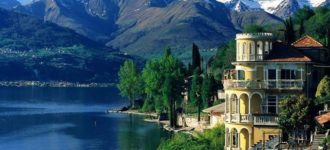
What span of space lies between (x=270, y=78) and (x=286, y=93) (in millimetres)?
1488

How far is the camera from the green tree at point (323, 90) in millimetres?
46419

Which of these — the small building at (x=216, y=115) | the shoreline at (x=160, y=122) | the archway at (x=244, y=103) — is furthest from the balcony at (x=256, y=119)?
the shoreline at (x=160, y=122)

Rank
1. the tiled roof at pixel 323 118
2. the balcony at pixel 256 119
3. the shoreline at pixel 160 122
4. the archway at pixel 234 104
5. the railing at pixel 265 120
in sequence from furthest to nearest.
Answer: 1. the shoreline at pixel 160 122
2. the archway at pixel 234 104
3. the balcony at pixel 256 119
4. the railing at pixel 265 120
5. the tiled roof at pixel 323 118

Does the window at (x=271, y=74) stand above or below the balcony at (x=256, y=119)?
above

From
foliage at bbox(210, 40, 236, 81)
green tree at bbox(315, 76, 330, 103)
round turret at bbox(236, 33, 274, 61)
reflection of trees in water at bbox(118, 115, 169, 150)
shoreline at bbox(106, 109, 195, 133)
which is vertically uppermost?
foliage at bbox(210, 40, 236, 81)

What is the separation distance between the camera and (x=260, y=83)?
49125 millimetres

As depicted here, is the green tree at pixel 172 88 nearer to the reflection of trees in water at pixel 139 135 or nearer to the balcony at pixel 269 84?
the reflection of trees in water at pixel 139 135

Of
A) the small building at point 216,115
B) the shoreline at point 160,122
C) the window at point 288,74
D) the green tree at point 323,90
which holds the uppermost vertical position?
the window at point 288,74

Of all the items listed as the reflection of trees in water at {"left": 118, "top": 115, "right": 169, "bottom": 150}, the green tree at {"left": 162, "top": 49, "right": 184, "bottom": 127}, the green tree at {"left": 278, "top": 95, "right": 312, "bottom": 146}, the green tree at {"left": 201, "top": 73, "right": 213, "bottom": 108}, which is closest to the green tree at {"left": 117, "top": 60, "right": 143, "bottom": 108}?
the reflection of trees in water at {"left": 118, "top": 115, "right": 169, "bottom": 150}

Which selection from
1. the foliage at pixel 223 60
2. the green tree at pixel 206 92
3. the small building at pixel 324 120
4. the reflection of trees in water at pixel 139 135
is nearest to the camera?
the small building at pixel 324 120

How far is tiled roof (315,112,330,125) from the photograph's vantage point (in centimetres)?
3996

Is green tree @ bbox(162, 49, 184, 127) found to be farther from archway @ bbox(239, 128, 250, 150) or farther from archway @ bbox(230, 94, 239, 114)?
archway @ bbox(239, 128, 250, 150)

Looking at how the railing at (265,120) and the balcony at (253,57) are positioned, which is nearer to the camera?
the railing at (265,120)

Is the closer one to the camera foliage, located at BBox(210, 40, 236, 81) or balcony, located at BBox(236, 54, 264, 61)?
balcony, located at BBox(236, 54, 264, 61)
